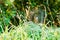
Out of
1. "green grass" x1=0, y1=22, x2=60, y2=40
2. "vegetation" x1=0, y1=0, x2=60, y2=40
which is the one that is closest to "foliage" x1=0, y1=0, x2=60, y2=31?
"vegetation" x1=0, y1=0, x2=60, y2=40

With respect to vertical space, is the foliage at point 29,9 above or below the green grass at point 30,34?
above

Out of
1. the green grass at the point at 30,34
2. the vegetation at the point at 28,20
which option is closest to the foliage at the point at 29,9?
the vegetation at the point at 28,20

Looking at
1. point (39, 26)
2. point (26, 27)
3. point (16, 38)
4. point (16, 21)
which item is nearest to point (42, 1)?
Answer: point (16, 21)

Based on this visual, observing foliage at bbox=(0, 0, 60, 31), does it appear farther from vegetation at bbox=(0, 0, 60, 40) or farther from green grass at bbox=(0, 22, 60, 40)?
green grass at bbox=(0, 22, 60, 40)

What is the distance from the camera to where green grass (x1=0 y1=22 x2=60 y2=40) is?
3.96m

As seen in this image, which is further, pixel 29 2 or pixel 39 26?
pixel 29 2

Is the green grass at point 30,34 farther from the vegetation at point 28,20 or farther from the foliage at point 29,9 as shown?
the foliage at point 29,9

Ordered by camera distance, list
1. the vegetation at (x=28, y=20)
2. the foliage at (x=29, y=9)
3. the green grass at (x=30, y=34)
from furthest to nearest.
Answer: the foliage at (x=29, y=9) < the vegetation at (x=28, y=20) < the green grass at (x=30, y=34)

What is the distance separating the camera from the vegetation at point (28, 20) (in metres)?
4.11

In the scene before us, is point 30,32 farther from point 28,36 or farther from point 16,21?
point 16,21

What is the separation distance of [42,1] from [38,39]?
241cm

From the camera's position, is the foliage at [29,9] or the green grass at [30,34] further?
the foliage at [29,9]

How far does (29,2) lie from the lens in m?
6.00

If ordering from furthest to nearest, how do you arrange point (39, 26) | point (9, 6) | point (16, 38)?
point (9, 6), point (39, 26), point (16, 38)
